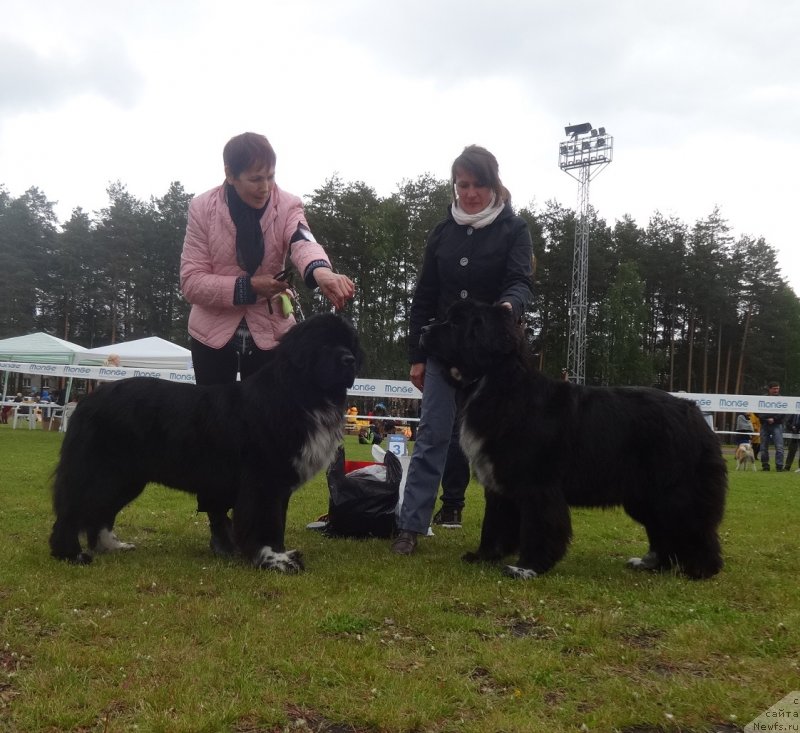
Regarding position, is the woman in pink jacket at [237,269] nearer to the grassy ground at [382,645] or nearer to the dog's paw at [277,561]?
the dog's paw at [277,561]

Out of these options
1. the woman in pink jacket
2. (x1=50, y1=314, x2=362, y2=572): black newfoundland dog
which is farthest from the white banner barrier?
(x1=50, y1=314, x2=362, y2=572): black newfoundland dog

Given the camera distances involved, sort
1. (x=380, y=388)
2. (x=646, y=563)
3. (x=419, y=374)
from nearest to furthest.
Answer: (x=646, y=563) → (x=419, y=374) → (x=380, y=388)

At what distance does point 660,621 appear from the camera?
→ 3150 millimetres

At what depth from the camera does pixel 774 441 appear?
1609cm

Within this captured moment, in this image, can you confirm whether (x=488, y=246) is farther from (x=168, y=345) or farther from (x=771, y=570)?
(x=168, y=345)

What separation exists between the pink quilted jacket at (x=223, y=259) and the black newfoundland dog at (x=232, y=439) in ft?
1.49

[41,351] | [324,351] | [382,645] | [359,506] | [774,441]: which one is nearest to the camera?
[382,645]

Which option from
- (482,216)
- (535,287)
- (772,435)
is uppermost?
(535,287)

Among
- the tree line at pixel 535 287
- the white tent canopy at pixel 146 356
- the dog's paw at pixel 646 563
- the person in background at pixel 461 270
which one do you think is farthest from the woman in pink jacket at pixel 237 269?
the tree line at pixel 535 287

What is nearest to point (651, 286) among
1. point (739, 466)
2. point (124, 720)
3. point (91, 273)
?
point (739, 466)

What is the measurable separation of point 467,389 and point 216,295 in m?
1.74

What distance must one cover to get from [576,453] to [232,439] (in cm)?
210

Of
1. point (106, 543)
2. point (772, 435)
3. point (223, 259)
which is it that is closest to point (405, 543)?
point (106, 543)

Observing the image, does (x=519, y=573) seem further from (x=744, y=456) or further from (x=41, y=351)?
(x=41, y=351)
